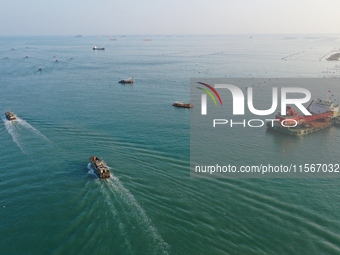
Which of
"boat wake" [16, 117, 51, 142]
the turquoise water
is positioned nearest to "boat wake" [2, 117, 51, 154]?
"boat wake" [16, 117, 51, 142]

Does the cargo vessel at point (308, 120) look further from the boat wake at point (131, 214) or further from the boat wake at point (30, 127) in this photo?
the boat wake at point (30, 127)

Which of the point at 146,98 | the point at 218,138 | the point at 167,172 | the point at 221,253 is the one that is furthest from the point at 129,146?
the point at 146,98

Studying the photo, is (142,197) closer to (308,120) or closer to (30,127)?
(30,127)

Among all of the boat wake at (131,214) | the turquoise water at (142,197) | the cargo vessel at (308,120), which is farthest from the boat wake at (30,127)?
the cargo vessel at (308,120)

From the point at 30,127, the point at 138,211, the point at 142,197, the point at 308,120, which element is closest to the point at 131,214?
the point at 138,211

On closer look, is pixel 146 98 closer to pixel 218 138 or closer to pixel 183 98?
pixel 183 98

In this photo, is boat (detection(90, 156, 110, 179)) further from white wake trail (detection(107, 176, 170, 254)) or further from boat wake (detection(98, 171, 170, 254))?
white wake trail (detection(107, 176, 170, 254))
